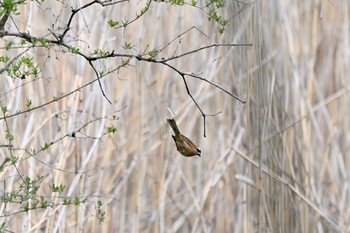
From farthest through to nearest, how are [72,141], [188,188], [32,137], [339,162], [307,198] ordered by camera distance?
[339,162] < [188,188] < [307,198] < [72,141] < [32,137]

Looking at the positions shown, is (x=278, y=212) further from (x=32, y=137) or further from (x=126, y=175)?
(x=32, y=137)

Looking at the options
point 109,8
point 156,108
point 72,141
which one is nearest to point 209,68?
point 156,108

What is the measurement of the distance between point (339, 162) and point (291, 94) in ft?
1.09

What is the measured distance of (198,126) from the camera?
1.99 m

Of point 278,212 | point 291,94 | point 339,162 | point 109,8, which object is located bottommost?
point 278,212

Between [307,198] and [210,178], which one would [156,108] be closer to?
[210,178]

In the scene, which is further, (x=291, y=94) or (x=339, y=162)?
(x=339, y=162)

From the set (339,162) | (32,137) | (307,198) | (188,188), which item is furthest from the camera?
(339,162)

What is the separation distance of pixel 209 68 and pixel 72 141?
0.43 metres

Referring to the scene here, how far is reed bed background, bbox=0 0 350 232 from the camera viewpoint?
1.57 meters

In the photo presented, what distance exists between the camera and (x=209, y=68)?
6.02 feet

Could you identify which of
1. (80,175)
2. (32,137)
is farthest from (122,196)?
(32,137)

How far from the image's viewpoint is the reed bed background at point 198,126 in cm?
157

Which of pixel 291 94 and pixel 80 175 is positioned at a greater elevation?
pixel 291 94
